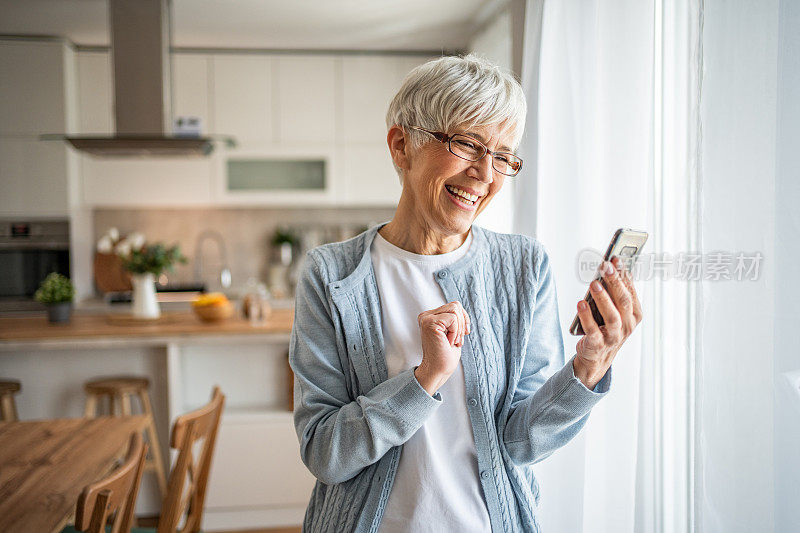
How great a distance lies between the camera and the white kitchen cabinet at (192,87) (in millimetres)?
4473

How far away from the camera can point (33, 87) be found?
13.9 ft

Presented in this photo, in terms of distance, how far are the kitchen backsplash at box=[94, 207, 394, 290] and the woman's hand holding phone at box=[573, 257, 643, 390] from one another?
4058 mm

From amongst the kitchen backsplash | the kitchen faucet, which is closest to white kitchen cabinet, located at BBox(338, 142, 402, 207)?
the kitchen backsplash

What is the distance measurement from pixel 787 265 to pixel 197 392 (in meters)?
2.70

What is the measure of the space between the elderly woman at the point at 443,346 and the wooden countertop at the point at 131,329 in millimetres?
1924

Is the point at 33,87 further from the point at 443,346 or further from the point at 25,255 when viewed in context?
the point at 443,346

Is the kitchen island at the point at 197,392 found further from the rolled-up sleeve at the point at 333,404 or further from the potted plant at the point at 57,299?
the rolled-up sleeve at the point at 333,404

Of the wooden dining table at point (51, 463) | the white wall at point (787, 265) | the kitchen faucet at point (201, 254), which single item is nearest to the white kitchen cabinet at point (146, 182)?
the kitchen faucet at point (201, 254)

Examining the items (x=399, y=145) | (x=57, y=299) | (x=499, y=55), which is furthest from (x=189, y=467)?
(x=499, y=55)

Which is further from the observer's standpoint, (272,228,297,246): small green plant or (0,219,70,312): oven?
(272,228,297,246): small green plant

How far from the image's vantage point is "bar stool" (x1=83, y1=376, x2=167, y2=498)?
2859 mm

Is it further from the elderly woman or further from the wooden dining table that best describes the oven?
the elderly woman

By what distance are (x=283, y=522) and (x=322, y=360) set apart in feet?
7.41

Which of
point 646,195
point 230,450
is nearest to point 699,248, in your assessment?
point 646,195
